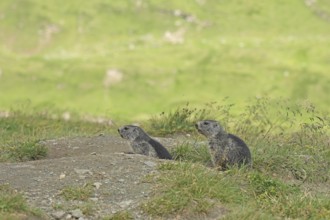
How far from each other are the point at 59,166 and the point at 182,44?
133788 mm

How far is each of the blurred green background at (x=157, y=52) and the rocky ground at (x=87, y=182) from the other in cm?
7535

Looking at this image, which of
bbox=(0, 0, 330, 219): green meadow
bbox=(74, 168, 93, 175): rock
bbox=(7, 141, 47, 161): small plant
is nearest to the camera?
bbox=(0, 0, 330, 219): green meadow

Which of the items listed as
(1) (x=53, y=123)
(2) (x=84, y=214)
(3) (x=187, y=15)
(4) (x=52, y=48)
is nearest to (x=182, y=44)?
(3) (x=187, y=15)

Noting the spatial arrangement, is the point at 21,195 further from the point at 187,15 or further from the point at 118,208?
the point at 187,15

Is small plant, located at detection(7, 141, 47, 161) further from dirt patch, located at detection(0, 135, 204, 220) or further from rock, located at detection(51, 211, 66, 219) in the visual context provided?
rock, located at detection(51, 211, 66, 219)

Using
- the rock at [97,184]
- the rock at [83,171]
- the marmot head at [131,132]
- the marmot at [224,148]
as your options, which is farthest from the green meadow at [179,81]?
the marmot head at [131,132]

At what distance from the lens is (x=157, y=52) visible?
→ 134 metres

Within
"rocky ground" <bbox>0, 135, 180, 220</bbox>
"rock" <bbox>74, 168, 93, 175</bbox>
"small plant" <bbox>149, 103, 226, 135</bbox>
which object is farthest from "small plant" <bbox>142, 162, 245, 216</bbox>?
"small plant" <bbox>149, 103, 226, 135</bbox>

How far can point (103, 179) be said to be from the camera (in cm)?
888

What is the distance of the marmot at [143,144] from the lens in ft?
36.1

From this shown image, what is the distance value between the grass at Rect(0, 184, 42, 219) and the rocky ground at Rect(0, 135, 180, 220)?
0.67 feet

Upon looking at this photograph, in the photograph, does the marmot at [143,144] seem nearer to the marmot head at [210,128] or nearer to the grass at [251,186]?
the grass at [251,186]

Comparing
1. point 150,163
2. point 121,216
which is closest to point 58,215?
point 121,216

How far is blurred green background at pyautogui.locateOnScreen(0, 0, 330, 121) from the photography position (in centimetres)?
11306
